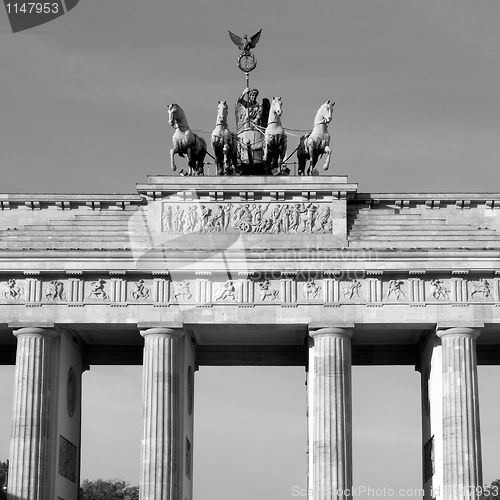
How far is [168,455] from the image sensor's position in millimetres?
51688

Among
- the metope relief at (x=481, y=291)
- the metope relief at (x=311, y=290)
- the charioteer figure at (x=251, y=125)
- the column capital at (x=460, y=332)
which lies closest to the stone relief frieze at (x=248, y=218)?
the metope relief at (x=311, y=290)

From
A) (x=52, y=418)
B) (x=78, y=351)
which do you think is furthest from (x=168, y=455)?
(x=78, y=351)

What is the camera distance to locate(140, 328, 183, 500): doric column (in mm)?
51406

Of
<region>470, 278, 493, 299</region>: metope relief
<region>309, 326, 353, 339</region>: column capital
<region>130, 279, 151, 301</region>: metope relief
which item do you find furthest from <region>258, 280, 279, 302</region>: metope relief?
<region>470, 278, 493, 299</region>: metope relief

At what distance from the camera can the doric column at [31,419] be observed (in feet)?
168

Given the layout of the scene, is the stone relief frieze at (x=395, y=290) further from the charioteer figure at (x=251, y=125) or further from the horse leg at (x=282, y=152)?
the charioteer figure at (x=251, y=125)

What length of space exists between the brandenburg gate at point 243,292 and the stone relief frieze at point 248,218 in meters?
0.06

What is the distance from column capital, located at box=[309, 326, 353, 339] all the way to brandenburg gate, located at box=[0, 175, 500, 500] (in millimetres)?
65

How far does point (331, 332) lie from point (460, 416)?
6.62 meters

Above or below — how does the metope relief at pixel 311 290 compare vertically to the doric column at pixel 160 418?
above

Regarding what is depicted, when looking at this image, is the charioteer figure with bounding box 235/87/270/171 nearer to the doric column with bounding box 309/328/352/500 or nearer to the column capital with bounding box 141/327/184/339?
the column capital with bounding box 141/327/184/339

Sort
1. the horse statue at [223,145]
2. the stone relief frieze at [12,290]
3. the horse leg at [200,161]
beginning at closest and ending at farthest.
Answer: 1. the stone relief frieze at [12,290]
2. the horse statue at [223,145]
3. the horse leg at [200,161]

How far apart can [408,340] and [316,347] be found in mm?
7555

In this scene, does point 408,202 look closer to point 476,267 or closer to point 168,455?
point 476,267
